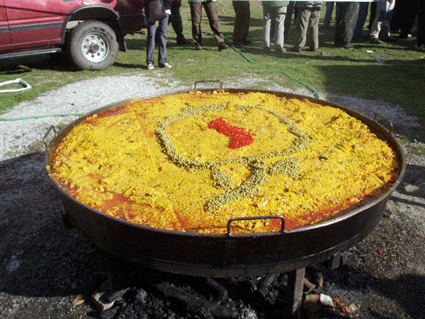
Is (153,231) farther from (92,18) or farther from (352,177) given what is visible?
(92,18)

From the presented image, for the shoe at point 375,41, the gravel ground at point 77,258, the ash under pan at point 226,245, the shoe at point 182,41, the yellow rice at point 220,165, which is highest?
the shoe at point 182,41

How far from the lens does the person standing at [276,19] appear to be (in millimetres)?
9008

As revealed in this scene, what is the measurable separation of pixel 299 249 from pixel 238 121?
68.6 inches

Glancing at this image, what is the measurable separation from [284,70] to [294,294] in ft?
21.3

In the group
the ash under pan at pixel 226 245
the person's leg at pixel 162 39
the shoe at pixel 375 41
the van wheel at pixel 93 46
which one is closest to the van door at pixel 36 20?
the van wheel at pixel 93 46

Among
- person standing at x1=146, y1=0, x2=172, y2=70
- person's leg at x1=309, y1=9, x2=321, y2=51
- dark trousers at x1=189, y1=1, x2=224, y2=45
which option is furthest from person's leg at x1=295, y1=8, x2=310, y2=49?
person standing at x1=146, y1=0, x2=172, y2=70

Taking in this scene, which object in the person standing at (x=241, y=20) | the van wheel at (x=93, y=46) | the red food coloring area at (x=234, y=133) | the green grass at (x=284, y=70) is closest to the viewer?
the red food coloring area at (x=234, y=133)

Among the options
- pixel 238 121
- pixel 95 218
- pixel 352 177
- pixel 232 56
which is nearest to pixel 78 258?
pixel 95 218

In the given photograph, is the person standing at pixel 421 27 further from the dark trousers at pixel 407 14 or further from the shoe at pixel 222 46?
the shoe at pixel 222 46

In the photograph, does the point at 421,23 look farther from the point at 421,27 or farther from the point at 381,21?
the point at 381,21

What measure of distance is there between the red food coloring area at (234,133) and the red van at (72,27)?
5421mm

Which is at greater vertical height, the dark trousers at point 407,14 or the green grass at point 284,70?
the dark trousers at point 407,14

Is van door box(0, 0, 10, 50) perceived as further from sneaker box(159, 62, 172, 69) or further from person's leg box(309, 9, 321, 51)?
person's leg box(309, 9, 321, 51)

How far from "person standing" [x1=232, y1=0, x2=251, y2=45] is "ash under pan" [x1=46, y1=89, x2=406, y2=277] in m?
9.07
